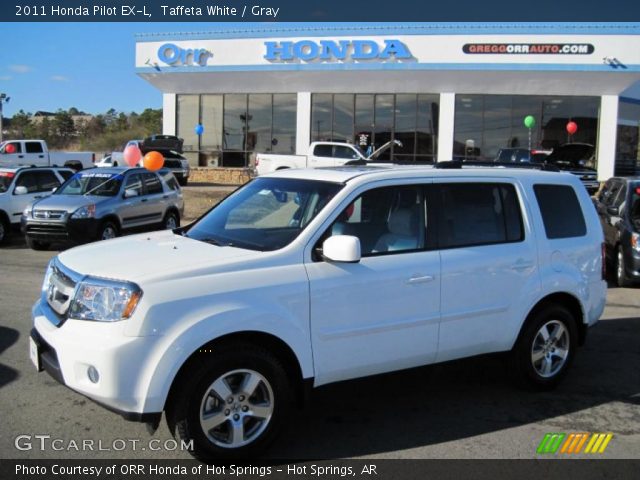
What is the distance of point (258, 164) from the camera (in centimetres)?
2497

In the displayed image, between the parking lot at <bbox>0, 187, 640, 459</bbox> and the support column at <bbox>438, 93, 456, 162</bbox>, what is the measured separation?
79.6 ft

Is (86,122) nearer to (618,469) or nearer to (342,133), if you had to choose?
(342,133)

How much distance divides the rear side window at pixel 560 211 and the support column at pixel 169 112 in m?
29.8

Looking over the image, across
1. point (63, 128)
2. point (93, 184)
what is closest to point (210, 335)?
point (93, 184)

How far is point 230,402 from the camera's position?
146 inches

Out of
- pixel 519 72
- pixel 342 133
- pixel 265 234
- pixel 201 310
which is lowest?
pixel 201 310

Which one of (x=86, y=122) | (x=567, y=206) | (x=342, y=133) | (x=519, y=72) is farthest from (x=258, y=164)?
(x=86, y=122)

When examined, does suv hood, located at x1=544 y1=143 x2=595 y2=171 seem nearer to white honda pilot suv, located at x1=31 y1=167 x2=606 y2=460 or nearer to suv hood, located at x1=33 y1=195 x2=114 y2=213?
suv hood, located at x1=33 y1=195 x2=114 y2=213

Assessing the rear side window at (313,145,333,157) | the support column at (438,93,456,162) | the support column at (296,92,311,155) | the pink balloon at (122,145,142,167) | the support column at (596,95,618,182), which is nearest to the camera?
the pink balloon at (122,145,142,167)

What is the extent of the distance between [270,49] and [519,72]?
11.5m

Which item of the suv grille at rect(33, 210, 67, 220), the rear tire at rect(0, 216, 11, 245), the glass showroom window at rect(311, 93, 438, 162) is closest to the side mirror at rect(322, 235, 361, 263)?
the suv grille at rect(33, 210, 67, 220)

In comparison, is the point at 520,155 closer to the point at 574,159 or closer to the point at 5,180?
the point at 574,159

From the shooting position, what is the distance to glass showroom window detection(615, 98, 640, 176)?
29484 millimetres

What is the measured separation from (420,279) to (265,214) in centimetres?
128
